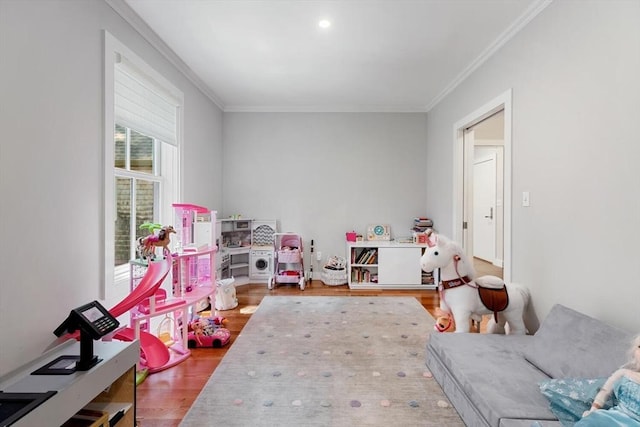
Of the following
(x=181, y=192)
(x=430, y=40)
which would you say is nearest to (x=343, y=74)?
(x=430, y=40)

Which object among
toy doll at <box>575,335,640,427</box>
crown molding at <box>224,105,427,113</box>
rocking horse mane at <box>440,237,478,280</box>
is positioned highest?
crown molding at <box>224,105,427,113</box>

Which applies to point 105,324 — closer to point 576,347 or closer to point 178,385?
point 178,385

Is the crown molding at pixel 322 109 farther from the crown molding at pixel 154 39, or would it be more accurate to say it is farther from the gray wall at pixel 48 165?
the gray wall at pixel 48 165

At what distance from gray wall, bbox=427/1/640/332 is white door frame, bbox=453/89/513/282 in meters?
0.08

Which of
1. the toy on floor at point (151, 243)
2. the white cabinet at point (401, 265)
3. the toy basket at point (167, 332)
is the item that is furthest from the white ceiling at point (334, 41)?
the toy basket at point (167, 332)

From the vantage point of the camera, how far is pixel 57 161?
1662mm

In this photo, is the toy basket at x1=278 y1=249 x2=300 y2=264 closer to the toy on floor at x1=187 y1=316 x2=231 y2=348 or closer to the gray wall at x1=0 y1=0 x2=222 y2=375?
the toy on floor at x1=187 y1=316 x2=231 y2=348

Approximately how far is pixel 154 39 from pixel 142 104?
0.61 metres

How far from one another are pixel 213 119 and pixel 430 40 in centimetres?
293

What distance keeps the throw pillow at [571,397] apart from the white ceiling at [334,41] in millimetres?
2439

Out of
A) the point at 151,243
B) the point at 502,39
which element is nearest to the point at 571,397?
the point at 151,243

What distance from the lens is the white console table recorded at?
1.07 metres

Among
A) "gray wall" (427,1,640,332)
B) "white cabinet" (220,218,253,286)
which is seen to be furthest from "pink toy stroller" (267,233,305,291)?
"gray wall" (427,1,640,332)

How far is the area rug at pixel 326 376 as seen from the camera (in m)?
1.66
